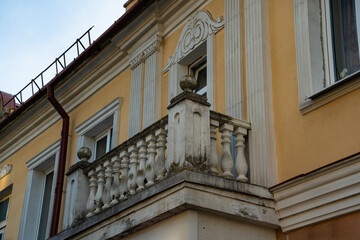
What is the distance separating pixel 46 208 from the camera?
1424 cm

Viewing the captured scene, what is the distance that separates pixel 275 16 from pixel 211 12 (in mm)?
1570

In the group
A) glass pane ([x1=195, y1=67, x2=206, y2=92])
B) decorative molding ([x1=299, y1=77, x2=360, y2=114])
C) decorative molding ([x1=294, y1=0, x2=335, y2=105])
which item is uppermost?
glass pane ([x1=195, y1=67, x2=206, y2=92])

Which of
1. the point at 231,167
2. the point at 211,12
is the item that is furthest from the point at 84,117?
the point at 231,167

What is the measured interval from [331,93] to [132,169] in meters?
2.71

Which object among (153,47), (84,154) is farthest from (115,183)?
(153,47)

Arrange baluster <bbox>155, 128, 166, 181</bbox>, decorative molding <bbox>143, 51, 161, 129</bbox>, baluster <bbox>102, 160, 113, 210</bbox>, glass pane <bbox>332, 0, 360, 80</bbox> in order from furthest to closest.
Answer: decorative molding <bbox>143, 51, 161, 129</bbox>, baluster <bbox>102, 160, 113, 210</bbox>, baluster <bbox>155, 128, 166, 181</bbox>, glass pane <bbox>332, 0, 360, 80</bbox>

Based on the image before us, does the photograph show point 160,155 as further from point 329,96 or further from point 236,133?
point 329,96

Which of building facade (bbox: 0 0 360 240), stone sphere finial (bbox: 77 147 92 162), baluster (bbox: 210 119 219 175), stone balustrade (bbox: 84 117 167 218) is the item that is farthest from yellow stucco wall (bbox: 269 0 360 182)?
stone sphere finial (bbox: 77 147 92 162)

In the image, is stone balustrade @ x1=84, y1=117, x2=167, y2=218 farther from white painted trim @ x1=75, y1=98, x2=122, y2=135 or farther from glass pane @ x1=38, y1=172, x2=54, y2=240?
glass pane @ x1=38, y1=172, x2=54, y2=240

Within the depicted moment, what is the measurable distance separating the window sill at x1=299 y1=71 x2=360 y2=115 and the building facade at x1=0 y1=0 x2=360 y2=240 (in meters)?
0.01

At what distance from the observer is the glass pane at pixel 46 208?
Answer: 1395cm

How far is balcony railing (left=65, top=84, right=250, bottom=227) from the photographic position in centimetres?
778

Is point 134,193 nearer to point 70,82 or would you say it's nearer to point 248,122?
point 248,122

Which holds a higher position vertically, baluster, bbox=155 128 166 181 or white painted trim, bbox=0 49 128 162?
white painted trim, bbox=0 49 128 162
